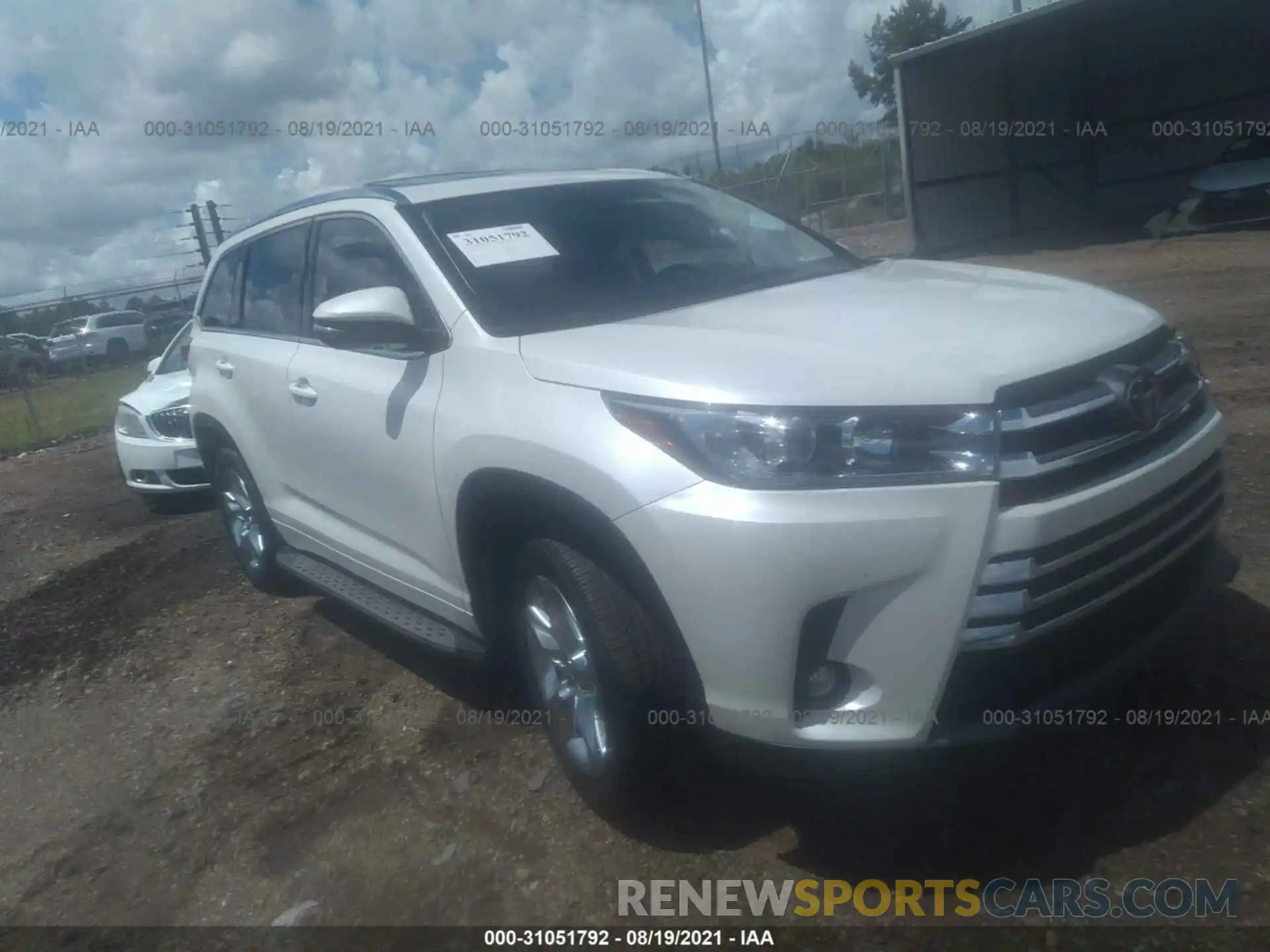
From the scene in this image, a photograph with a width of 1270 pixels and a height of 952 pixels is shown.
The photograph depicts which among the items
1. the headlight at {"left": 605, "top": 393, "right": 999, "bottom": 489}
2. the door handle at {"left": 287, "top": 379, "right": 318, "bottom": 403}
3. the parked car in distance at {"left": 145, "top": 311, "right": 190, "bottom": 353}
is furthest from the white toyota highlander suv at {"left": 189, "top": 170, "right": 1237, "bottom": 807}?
the parked car in distance at {"left": 145, "top": 311, "right": 190, "bottom": 353}

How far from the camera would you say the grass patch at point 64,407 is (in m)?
13.7

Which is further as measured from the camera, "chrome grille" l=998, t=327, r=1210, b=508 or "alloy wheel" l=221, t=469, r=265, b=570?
"alloy wheel" l=221, t=469, r=265, b=570

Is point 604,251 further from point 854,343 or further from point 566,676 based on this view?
point 566,676

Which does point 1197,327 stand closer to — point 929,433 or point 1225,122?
point 929,433

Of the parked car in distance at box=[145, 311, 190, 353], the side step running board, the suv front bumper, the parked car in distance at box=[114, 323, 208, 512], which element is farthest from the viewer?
the parked car in distance at box=[145, 311, 190, 353]

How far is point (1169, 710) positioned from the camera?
3.32 metres

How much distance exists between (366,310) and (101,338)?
27592 mm

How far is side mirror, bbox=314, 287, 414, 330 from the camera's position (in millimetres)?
3248

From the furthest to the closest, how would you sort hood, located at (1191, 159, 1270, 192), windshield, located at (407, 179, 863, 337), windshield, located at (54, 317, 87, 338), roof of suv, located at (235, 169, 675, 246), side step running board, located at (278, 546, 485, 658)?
windshield, located at (54, 317, 87, 338), hood, located at (1191, 159, 1270, 192), roof of suv, located at (235, 169, 675, 246), side step running board, located at (278, 546, 485, 658), windshield, located at (407, 179, 863, 337)

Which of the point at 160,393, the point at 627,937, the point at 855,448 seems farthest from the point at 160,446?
the point at 855,448

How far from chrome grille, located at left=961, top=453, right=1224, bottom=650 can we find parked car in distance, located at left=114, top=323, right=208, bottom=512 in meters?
6.37

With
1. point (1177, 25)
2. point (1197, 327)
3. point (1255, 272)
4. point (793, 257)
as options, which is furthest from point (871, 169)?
point (793, 257)

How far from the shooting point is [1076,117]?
2233 centimetres

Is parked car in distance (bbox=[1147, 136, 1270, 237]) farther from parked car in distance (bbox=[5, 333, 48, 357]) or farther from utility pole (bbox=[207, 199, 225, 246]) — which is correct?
parked car in distance (bbox=[5, 333, 48, 357])
